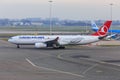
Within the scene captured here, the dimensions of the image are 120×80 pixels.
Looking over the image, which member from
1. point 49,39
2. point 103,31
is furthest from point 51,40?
point 103,31

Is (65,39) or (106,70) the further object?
(65,39)

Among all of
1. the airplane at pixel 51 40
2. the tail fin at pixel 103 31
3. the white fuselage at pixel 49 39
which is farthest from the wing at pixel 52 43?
the tail fin at pixel 103 31

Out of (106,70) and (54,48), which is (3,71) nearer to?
(106,70)

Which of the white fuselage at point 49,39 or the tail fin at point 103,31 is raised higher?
the tail fin at point 103,31

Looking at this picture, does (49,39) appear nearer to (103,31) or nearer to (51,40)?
(51,40)

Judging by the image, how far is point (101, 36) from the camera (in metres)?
72.4

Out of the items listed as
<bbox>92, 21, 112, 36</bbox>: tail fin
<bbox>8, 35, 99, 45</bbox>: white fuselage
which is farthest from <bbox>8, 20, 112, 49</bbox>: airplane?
<bbox>92, 21, 112, 36</bbox>: tail fin

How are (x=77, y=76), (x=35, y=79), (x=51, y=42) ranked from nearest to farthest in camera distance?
(x=35, y=79), (x=77, y=76), (x=51, y=42)

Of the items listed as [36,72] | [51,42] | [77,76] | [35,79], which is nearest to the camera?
[35,79]

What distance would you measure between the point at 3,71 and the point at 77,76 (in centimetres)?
733

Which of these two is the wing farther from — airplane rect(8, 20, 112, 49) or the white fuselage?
the white fuselage

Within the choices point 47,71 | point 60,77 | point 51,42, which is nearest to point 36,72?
point 47,71

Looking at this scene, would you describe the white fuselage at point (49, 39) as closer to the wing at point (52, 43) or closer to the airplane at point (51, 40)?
the airplane at point (51, 40)

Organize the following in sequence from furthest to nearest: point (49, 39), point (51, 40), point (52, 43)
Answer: point (49, 39), point (52, 43), point (51, 40)
